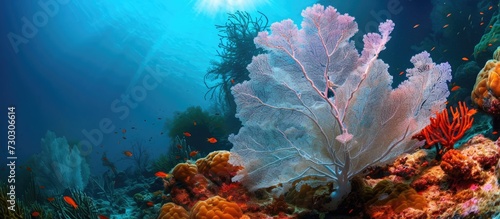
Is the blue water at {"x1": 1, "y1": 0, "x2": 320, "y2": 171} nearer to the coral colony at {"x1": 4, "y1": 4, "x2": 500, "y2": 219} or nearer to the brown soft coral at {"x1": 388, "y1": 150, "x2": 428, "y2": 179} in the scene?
the brown soft coral at {"x1": 388, "y1": 150, "x2": 428, "y2": 179}

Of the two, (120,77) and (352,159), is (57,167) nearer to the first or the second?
(352,159)

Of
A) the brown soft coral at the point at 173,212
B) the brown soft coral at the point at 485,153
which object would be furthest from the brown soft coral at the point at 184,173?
the brown soft coral at the point at 485,153

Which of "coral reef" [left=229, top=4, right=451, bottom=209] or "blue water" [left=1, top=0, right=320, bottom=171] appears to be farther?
"blue water" [left=1, top=0, right=320, bottom=171]

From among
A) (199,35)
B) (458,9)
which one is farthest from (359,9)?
(199,35)

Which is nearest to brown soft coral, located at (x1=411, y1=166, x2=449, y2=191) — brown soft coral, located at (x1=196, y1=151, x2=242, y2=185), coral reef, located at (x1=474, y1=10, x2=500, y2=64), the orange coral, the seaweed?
the orange coral

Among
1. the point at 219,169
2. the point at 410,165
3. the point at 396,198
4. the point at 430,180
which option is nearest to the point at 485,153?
the point at 430,180

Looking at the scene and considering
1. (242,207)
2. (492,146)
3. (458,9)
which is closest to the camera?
(492,146)

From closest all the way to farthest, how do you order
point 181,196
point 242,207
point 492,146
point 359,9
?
point 492,146, point 242,207, point 181,196, point 359,9
